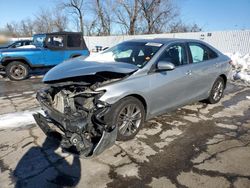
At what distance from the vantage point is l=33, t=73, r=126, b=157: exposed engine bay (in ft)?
10.5

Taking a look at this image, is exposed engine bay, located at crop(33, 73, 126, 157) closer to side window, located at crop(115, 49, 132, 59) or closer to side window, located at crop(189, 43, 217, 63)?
side window, located at crop(115, 49, 132, 59)

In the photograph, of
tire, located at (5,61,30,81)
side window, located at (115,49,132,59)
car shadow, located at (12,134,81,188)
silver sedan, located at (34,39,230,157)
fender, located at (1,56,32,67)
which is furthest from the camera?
tire, located at (5,61,30,81)

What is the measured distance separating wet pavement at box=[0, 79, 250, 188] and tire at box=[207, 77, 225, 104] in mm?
872

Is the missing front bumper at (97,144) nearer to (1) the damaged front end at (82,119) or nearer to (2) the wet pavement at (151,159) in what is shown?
(1) the damaged front end at (82,119)

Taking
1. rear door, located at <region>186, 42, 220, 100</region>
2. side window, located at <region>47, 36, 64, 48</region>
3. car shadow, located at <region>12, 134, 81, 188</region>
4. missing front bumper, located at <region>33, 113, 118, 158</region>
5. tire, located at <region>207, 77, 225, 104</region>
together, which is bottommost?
car shadow, located at <region>12, 134, 81, 188</region>

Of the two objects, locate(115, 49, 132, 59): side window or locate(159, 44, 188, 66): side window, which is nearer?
locate(159, 44, 188, 66): side window

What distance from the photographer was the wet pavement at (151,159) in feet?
9.56

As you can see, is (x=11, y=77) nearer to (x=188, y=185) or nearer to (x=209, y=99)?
(x=209, y=99)

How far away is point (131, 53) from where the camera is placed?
4656 mm

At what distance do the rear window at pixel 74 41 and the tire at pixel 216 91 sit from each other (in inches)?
256

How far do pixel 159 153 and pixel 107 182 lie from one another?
3.37 ft

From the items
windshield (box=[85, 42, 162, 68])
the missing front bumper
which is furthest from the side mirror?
the missing front bumper

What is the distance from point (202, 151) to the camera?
3.65 m

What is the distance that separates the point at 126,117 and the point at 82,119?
0.80 meters
